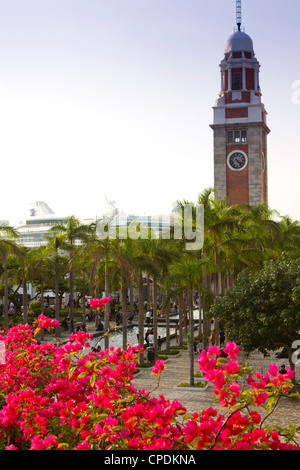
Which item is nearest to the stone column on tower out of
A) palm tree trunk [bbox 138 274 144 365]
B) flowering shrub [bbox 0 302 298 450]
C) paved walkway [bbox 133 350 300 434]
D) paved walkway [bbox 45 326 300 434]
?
paved walkway [bbox 45 326 300 434]

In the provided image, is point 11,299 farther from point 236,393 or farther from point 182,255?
point 236,393

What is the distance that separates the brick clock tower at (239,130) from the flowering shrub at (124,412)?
55.5m

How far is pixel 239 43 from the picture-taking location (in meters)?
63.7

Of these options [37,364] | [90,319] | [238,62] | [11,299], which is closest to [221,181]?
[238,62]

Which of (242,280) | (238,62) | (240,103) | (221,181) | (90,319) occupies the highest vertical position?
(238,62)

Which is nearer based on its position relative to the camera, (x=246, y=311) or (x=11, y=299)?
(x=246, y=311)

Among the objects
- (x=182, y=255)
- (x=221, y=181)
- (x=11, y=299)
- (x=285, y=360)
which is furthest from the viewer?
(x=221, y=181)

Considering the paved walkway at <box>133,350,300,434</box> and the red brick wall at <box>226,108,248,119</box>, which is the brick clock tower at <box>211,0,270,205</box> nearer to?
the red brick wall at <box>226,108,248,119</box>

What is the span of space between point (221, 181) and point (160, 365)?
57.0m

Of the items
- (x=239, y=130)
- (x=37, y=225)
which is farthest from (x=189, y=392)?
(x=37, y=225)

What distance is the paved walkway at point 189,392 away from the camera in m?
14.9

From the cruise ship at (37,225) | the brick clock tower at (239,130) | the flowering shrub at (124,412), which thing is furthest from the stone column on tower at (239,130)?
the flowering shrub at (124,412)

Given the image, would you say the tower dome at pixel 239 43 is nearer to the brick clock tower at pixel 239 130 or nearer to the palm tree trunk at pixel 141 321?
the brick clock tower at pixel 239 130

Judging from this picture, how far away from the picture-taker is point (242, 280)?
58.8 feet
